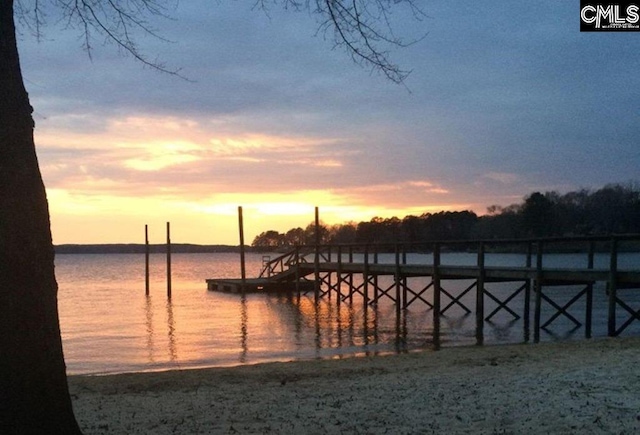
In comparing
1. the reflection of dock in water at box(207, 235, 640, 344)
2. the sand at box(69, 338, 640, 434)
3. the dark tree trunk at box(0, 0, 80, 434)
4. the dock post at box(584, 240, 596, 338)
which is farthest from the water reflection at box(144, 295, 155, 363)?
the dark tree trunk at box(0, 0, 80, 434)

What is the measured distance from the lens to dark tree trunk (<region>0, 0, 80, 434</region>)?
15.8ft

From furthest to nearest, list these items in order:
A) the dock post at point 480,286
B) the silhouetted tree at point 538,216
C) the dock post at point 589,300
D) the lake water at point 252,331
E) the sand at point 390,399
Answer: the silhouetted tree at point 538,216 → the dock post at point 480,286 → the dock post at point 589,300 → the lake water at point 252,331 → the sand at point 390,399

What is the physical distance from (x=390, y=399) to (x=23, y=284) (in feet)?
14.9

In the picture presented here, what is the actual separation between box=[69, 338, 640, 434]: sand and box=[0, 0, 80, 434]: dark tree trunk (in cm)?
185

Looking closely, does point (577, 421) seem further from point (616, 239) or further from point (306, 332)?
point (306, 332)

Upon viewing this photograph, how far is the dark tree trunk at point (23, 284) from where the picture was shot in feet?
15.8

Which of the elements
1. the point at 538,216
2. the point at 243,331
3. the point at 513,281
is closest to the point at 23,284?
the point at 243,331

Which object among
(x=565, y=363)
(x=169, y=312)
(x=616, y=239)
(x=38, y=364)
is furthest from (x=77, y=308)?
(x=38, y=364)

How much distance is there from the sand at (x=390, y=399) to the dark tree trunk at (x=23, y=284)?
1.85m

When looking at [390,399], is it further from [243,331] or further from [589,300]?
[243,331]

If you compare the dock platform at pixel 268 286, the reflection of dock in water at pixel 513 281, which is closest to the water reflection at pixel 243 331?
the reflection of dock in water at pixel 513 281

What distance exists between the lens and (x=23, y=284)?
486 centimetres

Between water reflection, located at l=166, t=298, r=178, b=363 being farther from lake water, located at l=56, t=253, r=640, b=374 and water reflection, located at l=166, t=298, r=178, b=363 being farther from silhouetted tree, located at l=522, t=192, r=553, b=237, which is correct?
silhouetted tree, located at l=522, t=192, r=553, b=237

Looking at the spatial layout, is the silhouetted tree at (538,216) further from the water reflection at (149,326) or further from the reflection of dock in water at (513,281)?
the water reflection at (149,326)
